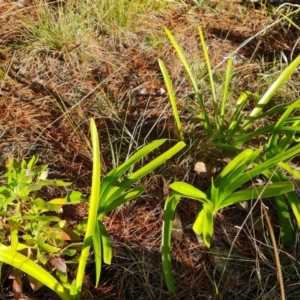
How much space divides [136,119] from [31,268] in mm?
859

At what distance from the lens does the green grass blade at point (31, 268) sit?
1499 mm

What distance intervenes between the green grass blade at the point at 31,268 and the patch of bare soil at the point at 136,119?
0.14m

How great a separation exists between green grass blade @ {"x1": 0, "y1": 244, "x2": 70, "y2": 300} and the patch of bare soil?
0.46 ft

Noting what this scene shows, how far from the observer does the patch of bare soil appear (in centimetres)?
168

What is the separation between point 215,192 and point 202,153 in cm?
31

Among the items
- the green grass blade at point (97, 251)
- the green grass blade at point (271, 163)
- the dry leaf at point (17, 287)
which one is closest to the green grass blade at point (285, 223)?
the green grass blade at point (271, 163)

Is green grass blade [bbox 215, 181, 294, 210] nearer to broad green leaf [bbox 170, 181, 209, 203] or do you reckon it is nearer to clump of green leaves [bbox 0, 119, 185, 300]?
broad green leaf [bbox 170, 181, 209, 203]

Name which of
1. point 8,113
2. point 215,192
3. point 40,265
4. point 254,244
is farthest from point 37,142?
point 254,244

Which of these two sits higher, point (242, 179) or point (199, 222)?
point (242, 179)

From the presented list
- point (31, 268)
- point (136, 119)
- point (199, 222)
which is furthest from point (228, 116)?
point (31, 268)

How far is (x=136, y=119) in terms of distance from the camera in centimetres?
217

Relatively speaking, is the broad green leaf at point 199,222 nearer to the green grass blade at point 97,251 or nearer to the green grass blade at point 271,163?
the green grass blade at point 271,163

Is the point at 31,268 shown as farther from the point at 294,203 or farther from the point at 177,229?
the point at 294,203

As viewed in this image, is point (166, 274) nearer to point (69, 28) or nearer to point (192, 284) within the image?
point (192, 284)
